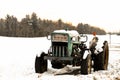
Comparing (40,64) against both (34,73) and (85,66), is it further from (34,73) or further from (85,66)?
(85,66)

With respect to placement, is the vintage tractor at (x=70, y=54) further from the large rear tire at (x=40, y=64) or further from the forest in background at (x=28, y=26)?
the forest in background at (x=28, y=26)

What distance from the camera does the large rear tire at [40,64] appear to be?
53.5 ft

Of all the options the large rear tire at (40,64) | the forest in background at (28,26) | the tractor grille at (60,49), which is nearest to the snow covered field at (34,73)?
the large rear tire at (40,64)


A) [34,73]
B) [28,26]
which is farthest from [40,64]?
[28,26]

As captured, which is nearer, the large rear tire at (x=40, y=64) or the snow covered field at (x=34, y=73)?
the snow covered field at (x=34, y=73)

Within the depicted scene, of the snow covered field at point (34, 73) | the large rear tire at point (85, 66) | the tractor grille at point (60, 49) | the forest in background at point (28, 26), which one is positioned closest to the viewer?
the snow covered field at point (34, 73)

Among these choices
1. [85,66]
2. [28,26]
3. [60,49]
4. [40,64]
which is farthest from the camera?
[28,26]

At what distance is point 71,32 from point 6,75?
364 cm

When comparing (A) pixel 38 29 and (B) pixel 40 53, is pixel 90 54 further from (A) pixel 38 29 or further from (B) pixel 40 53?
(A) pixel 38 29

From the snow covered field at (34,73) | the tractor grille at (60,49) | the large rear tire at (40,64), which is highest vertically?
the tractor grille at (60,49)

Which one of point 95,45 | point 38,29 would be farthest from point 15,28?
point 95,45

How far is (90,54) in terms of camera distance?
15922 millimetres

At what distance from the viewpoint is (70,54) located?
1605 cm

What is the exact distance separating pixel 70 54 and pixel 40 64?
1.54m
